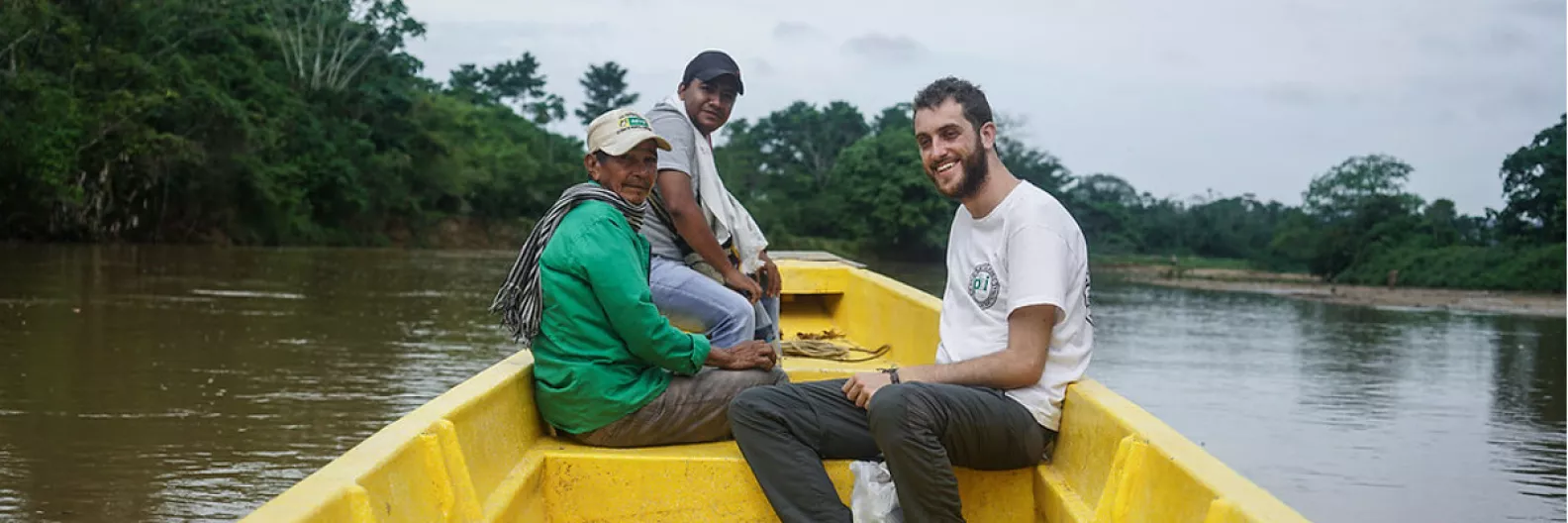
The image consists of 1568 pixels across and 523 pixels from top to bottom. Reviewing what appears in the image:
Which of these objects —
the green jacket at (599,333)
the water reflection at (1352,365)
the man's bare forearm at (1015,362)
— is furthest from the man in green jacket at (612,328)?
the water reflection at (1352,365)

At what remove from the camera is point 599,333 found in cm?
303

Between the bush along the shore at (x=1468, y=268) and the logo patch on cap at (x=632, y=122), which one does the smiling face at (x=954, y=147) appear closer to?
the logo patch on cap at (x=632, y=122)

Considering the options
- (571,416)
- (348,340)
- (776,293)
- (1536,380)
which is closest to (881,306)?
(776,293)

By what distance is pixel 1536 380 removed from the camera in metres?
14.0

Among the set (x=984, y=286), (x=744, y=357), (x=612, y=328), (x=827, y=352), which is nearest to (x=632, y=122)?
(x=612, y=328)

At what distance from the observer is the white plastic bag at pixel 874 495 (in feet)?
9.51

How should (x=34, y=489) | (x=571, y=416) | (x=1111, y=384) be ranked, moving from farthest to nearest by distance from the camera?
(x=1111, y=384), (x=34, y=489), (x=571, y=416)

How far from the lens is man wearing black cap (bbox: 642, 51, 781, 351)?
3.72 metres

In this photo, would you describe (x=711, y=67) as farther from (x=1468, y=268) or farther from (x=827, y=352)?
(x=1468, y=268)

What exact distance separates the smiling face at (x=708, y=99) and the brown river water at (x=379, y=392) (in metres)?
2.77

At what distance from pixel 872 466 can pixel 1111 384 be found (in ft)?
29.0

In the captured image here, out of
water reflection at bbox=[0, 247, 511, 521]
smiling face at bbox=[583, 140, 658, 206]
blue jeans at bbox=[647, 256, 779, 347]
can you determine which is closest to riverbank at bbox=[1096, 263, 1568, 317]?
water reflection at bbox=[0, 247, 511, 521]

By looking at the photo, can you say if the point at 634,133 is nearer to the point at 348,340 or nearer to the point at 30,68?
the point at 348,340

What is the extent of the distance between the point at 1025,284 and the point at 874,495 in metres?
0.57
